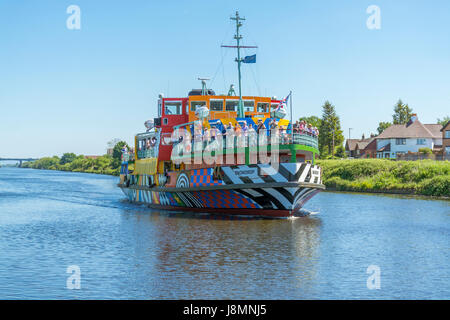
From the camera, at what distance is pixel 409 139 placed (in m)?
83.3

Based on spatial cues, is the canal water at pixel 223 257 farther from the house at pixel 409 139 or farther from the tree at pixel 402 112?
the tree at pixel 402 112

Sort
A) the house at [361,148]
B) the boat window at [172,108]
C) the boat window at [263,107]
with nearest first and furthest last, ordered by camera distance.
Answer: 1. the boat window at [263,107]
2. the boat window at [172,108]
3. the house at [361,148]

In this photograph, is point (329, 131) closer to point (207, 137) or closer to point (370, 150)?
point (370, 150)

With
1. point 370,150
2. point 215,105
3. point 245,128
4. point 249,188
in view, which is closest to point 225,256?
point 249,188

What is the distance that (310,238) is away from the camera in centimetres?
2141

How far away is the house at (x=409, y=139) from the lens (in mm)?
82562

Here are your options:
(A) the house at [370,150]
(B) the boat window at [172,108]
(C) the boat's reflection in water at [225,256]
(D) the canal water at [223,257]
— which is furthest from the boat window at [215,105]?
(A) the house at [370,150]

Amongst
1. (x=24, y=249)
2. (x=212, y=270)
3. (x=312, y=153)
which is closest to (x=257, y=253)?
(x=212, y=270)

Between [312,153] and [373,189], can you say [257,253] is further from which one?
[373,189]

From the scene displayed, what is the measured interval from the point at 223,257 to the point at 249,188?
8.30 meters

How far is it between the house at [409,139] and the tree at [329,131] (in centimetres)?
1292

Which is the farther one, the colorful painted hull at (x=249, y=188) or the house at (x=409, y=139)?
the house at (x=409, y=139)

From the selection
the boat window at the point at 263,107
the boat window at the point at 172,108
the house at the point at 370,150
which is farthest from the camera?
the house at the point at 370,150

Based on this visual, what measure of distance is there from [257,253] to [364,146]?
93477 millimetres
